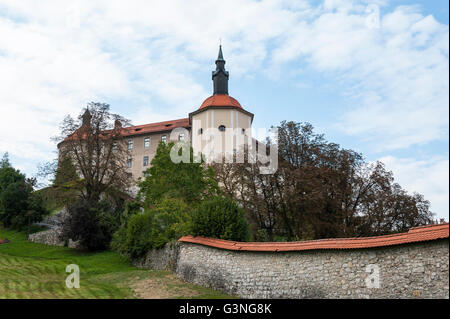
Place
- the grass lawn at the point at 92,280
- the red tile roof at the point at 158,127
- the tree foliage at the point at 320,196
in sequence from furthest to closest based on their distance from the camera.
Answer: the red tile roof at the point at 158,127, the tree foliage at the point at 320,196, the grass lawn at the point at 92,280

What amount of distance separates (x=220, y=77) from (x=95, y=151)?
21.3 m

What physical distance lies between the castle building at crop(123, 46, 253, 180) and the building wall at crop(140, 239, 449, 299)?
26.7 m

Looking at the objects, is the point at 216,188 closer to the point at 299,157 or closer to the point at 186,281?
the point at 299,157

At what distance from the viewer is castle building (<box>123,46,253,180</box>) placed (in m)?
46.8

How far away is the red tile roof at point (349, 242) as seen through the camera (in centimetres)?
1172

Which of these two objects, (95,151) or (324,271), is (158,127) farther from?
(324,271)

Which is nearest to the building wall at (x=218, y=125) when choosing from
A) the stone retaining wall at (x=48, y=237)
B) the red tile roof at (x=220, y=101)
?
the red tile roof at (x=220, y=101)

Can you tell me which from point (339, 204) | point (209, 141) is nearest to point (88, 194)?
point (209, 141)

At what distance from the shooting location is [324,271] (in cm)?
1392

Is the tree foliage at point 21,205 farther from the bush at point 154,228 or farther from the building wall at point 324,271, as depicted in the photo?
the building wall at point 324,271

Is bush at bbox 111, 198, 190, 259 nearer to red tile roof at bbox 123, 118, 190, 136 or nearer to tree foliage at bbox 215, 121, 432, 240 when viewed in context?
tree foliage at bbox 215, 121, 432, 240

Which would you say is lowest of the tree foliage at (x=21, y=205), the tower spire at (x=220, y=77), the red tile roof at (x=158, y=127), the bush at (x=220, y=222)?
the bush at (x=220, y=222)

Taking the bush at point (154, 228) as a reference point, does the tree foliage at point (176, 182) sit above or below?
above
